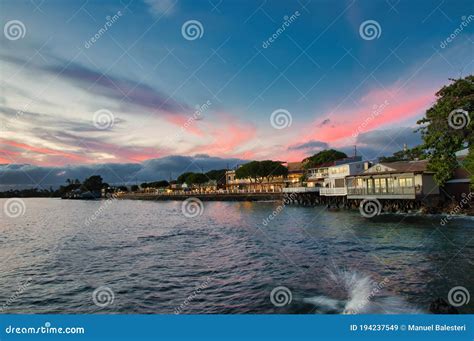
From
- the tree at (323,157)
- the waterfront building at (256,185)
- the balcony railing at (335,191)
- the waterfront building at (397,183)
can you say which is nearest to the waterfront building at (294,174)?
the waterfront building at (256,185)

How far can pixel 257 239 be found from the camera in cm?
3091

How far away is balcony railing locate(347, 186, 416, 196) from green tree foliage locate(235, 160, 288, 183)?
237ft

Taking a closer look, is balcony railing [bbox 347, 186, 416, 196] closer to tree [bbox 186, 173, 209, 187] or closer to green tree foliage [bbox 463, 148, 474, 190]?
green tree foliage [bbox 463, 148, 474, 190]

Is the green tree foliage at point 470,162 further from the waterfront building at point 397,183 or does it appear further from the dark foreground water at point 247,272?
the dark foreground water at point 247,272

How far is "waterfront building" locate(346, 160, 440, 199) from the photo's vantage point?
43.9 m

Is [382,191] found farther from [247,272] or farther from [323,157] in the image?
[323,157]

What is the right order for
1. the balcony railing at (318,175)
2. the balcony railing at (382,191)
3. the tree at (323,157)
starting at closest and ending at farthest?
the balcony railing at (382,191)
the balcony railing at (318,175)
the tree at (323,157)

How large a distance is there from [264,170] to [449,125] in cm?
9224

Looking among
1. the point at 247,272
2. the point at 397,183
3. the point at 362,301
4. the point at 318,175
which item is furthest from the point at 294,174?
the point at 362,301

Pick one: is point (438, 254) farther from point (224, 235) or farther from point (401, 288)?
point (224, 235)

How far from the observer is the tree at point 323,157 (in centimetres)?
10825

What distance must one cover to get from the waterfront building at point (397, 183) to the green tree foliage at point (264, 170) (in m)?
71.5

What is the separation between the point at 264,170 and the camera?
126 meters

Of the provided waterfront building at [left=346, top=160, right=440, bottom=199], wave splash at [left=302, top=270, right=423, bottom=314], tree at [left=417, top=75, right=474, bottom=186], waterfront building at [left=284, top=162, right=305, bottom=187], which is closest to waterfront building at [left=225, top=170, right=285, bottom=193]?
waterfront building at [left=284, top=162, right=305, bottom=187]
